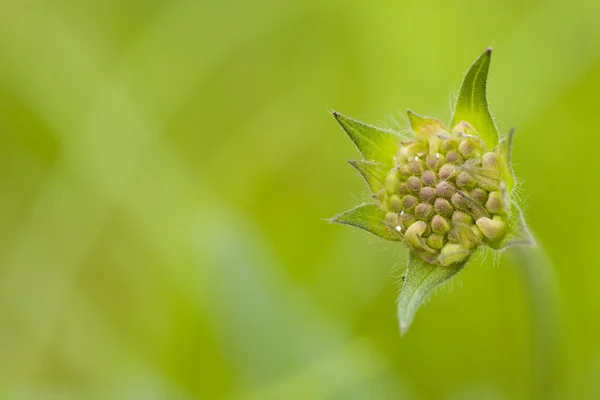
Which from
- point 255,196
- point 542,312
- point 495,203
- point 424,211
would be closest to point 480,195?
point 495,203

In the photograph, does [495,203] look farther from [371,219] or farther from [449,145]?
[371,219]

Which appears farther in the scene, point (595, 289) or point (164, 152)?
point (164, 152)

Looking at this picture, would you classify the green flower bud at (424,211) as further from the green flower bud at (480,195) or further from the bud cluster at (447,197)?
the green flower bud at (480,195)

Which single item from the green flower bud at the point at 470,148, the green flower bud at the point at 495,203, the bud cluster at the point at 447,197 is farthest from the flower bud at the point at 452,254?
the green flower bud at the point at 470,148

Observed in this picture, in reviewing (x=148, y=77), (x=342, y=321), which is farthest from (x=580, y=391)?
(x=148, y=77)

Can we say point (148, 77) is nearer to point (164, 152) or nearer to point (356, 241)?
point (164, 152)
